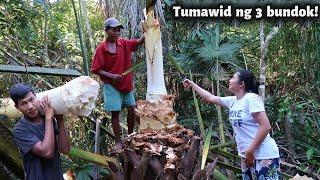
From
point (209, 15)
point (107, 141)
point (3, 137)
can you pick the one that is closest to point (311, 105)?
point (209, 15)

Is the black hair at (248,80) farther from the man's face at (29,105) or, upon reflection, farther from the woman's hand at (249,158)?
the man's face at (29,105)

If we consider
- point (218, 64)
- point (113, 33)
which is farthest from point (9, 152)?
point (218, 64)

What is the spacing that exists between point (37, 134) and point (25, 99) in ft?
0.76

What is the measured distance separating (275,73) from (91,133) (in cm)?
300

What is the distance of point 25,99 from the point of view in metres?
2.54

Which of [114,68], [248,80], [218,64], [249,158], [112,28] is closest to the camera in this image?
[249,158]

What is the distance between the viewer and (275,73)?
6.69m

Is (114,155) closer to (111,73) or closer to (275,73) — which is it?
(111,73)

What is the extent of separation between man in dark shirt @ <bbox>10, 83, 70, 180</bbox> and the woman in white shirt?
134 cm

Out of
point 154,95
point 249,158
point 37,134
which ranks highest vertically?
point 154,95

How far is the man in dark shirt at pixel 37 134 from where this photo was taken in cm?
255

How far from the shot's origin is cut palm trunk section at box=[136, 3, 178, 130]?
3.34 metres

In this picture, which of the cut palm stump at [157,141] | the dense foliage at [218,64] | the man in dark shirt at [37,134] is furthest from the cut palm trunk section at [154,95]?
the dense foliage at [218,64]

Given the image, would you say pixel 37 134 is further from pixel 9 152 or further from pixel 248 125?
pixel 248 125
